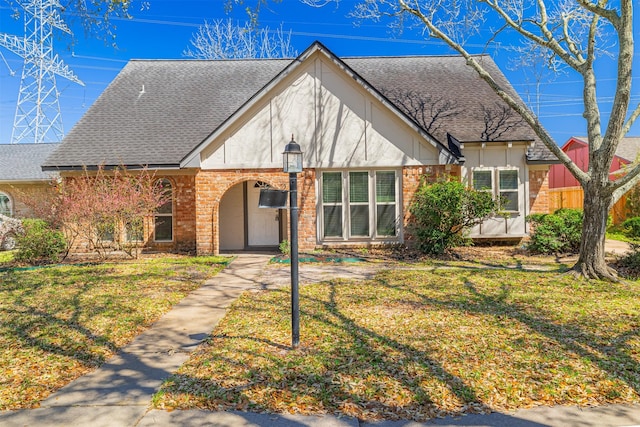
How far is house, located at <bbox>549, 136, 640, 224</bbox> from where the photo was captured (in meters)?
19.1

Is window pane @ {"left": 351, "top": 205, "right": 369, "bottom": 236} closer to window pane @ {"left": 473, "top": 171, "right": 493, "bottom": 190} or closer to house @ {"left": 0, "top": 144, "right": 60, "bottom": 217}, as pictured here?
window pane @ {"left": 473, "top": 171, "right": 493, "bottom": 190}

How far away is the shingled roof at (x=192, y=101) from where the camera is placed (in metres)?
12.8

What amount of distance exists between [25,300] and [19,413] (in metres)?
4.58

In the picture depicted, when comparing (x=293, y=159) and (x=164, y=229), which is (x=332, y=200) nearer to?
(x=164, y=229)

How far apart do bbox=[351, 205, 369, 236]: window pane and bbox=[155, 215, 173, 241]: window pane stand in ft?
18.9

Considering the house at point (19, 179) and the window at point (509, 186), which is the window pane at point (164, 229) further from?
the window at point (509, 186)

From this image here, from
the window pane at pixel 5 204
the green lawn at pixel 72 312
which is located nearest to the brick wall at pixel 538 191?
the green lawn at pixel 72 312

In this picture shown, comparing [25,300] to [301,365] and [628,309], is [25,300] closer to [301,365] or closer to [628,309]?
[301,365]

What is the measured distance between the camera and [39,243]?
435 inches

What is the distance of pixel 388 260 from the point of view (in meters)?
10.8

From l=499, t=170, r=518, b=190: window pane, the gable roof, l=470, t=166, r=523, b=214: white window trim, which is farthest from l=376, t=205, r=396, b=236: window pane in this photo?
the gable roof

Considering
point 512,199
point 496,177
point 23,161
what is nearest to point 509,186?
point 512,199

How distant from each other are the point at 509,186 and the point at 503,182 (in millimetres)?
222

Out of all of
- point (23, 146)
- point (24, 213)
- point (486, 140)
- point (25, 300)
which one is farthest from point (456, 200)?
point (23, 146)
